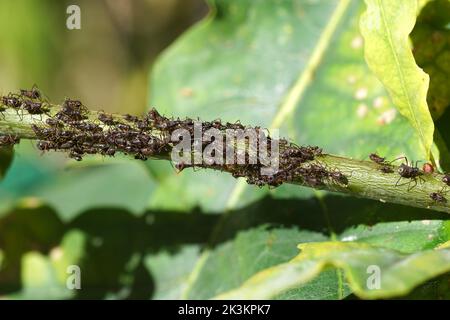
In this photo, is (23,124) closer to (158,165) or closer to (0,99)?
(0,99)

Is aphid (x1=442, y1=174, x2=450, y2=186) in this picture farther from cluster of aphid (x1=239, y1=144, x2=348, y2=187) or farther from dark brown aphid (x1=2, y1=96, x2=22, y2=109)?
dark brown aphid (x1=2, y1=96, x2=22, y2=109)

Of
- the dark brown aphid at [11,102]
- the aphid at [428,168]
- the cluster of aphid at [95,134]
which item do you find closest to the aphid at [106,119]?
the cluster of aphid at [95,134]

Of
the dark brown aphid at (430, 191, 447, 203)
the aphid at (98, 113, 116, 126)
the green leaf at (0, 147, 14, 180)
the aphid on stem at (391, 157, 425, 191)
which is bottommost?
the dark brown aphid at (430, 191, 447, 203)

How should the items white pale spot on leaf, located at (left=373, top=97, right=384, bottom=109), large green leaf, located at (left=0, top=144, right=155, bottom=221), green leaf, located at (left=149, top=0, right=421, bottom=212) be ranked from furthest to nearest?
1. large green leaf, located at (left=0, top=144, right=155, bottom=221)
2. green leaf, located at (left=149, top=0, right=421, bottom=212)
3. white pale spot on leaf, located at (left=373, top=97, right=384, bottom=109)

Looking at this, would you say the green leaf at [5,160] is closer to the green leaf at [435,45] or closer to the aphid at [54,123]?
the aphid at [54,123]

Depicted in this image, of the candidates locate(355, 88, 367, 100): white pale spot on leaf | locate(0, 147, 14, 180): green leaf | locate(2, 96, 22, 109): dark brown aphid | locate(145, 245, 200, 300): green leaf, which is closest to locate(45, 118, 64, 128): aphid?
locate(2, 96, 22, 109): dark brown aphid

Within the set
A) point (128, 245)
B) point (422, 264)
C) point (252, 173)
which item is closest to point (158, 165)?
point (128, 245)

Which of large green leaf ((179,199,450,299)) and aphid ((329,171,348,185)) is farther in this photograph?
large green leaf ((179,199,450,299))
